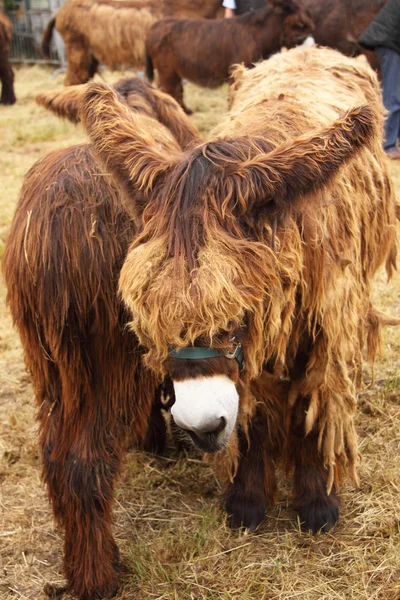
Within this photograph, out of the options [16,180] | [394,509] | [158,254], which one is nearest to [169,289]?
[158,254]

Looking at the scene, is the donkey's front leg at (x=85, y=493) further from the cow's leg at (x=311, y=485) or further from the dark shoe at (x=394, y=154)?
the dark shoe at (x=394, y=154)

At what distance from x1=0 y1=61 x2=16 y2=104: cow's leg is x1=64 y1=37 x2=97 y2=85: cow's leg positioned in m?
1.67

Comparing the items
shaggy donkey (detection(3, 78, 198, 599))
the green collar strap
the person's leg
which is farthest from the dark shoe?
the green collar strap

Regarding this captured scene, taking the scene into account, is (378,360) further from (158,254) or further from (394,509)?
(158,254)

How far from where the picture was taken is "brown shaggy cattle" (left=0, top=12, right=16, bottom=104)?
10.8m

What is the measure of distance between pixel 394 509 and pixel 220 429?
1274mm

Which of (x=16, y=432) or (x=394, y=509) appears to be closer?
(x=394, y=509)

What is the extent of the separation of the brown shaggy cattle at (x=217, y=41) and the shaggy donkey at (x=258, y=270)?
19.0 feet

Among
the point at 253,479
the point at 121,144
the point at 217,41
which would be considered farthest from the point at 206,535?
the point at 217,41

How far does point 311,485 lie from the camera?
9.23 ft

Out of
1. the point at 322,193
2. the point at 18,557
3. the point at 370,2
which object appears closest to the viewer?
the point at 322,193

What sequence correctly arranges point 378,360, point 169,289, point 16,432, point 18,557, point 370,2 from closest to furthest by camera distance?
point 169,289, point 18,557, point 16,432, point 378,360, point 370,2

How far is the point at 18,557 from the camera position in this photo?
106 inches

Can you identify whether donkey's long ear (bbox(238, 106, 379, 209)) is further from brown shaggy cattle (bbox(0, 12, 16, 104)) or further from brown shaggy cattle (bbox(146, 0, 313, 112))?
brown shaggy cattle (bbox(0, 12, 16, 104))
